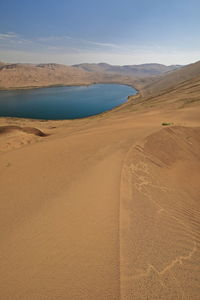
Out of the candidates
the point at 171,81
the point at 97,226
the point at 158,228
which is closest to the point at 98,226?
the point at 97,226

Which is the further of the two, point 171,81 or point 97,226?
point 171,81

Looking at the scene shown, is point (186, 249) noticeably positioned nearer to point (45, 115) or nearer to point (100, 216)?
point (100, 216)

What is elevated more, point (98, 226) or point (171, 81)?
point (171, 81)

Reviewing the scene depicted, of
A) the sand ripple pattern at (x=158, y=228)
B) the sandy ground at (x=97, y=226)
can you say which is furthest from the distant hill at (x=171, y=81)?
the sandy ground at (x=97, y=226)

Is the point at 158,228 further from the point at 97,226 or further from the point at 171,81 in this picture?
the point at 171,81

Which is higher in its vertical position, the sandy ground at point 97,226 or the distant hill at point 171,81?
the distant hill at point 171,81

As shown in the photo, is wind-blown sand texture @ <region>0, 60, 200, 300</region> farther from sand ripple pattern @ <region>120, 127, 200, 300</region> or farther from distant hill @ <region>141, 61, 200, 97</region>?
distant hill @ <region>141, 61, 200, 97</region>

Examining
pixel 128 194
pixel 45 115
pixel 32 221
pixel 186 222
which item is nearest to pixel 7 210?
pixel 32 221

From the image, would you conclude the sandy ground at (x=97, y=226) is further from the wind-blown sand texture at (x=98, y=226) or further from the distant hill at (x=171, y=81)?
the distant hill at (x=171, y=81)
